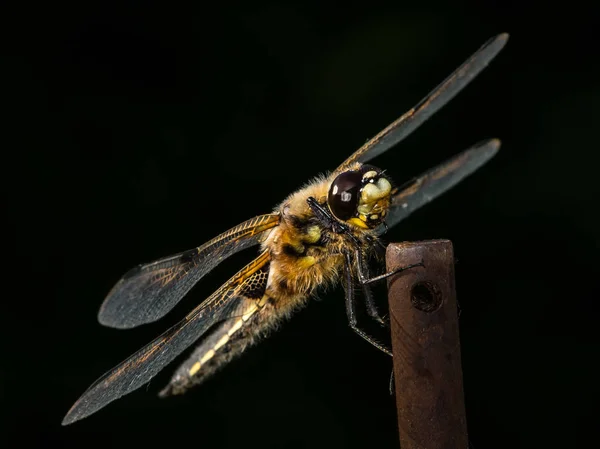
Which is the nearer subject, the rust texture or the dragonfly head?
the rust texture

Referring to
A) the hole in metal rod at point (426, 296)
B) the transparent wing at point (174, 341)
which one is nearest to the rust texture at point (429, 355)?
the hole in metal rod at point (426, 296)

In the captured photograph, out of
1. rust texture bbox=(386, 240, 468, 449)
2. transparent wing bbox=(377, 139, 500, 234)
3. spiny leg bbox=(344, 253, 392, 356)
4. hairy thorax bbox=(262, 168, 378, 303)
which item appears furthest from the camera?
transparent wing bbox=(377, 139, 500, 234)

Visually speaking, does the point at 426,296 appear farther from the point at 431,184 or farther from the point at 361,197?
the point at 431,184

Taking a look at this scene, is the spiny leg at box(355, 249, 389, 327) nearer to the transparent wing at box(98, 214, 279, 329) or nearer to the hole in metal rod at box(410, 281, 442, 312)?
the transparent wing at box(98, 214, 279, 329)

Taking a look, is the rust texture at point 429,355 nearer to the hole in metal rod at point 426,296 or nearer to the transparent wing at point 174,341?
the hole in metal rod at point 426,296

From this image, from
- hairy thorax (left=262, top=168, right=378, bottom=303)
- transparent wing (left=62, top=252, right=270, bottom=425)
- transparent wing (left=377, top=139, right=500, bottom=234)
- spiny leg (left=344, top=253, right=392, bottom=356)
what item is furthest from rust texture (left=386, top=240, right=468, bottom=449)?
transparent wing (left=377, top=139, right=500, bottom=234)

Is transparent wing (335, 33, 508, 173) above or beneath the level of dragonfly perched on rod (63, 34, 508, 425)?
above

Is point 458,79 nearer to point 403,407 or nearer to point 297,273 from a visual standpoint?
point 297,273
